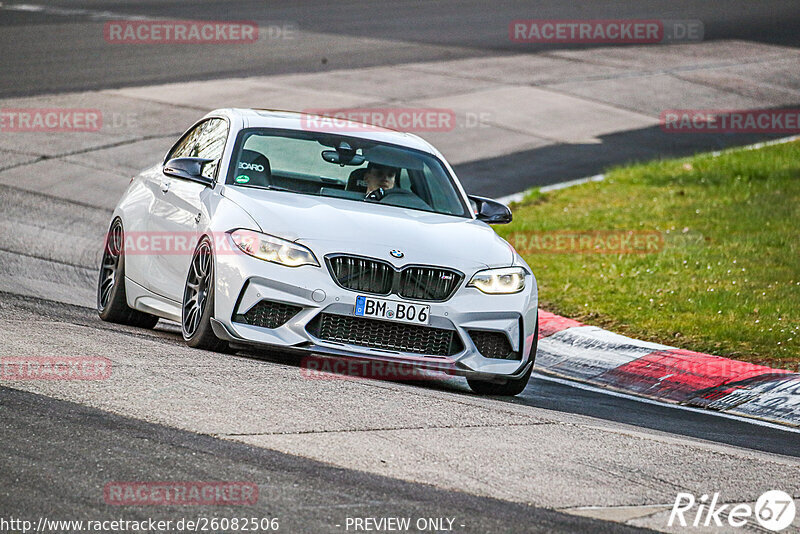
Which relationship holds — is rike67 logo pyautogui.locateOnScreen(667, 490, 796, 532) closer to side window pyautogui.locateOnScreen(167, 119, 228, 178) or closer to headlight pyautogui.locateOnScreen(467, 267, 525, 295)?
headlight pyautogui.locateOnScreen(467, 267, 525, 295)

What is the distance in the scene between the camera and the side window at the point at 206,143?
356 inches

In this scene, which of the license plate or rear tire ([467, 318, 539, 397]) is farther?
rear tire ([467, 318, 539, 397])

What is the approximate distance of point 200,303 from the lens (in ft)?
26.4

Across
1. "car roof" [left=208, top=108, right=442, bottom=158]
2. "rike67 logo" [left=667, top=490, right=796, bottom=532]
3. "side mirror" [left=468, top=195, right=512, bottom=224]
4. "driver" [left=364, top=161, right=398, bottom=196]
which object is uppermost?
"car roof" [left=208, top=108, right=442, bottom=158]

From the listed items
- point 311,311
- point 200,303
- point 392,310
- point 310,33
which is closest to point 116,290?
point 200,303

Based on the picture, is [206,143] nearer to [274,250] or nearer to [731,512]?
[274,250]

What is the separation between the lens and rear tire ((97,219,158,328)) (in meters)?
9.39

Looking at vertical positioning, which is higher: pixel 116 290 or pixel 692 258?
pixel 116 290

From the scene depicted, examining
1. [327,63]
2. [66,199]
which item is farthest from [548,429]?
[327,63]

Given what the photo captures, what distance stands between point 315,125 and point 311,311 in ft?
7.18

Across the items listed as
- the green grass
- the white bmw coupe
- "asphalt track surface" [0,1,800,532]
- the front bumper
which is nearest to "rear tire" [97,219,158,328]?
the white bmw coupe

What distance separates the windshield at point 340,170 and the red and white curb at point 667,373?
1.75 m

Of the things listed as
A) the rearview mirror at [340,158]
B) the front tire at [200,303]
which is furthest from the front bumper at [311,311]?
the rearview mirror at [340,158]

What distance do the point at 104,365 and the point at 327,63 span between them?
19285 millimetres
